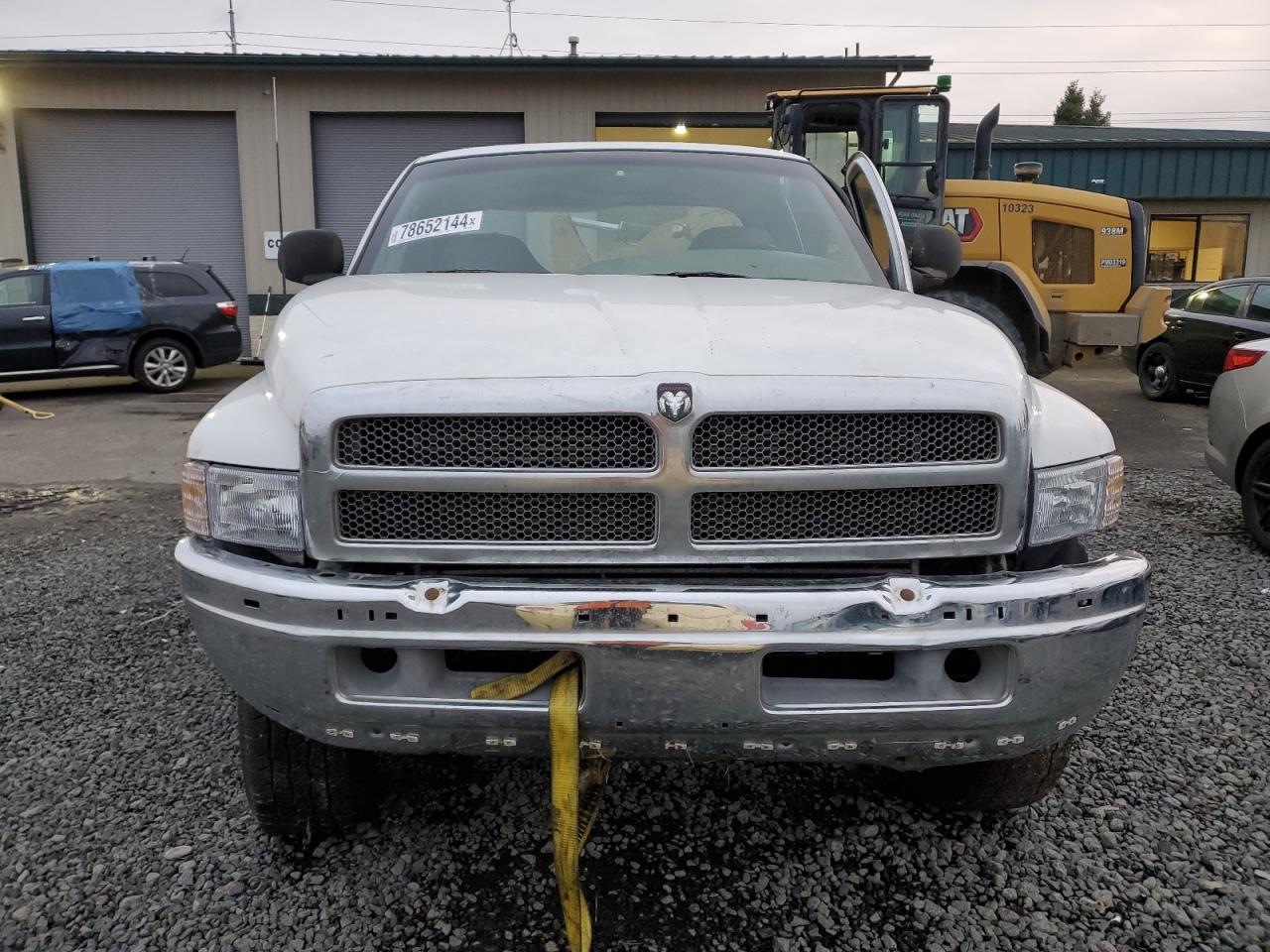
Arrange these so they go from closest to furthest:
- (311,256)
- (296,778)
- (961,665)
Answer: (961,665) → (296,778) → (311,256)

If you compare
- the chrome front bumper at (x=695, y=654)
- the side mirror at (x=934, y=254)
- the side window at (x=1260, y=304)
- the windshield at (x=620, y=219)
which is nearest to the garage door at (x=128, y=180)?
the side window at (x=1260, y=304)

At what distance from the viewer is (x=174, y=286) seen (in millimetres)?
13047

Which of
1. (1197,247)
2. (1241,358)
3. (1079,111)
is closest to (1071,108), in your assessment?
(1079,111)

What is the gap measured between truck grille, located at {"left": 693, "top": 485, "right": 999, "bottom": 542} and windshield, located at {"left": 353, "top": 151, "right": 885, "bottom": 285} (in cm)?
126

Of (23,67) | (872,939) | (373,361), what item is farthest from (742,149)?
(23,67)

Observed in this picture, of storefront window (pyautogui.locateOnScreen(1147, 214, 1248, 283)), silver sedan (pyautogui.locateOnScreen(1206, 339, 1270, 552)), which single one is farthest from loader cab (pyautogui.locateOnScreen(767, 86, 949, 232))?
storefront window (pyautogui.locateOnScreen(1147, 214, 1248, 283))

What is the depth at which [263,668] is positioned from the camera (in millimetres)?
2002

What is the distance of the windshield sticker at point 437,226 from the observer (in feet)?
11.1

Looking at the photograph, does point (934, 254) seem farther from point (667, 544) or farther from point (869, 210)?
point (667, 544)

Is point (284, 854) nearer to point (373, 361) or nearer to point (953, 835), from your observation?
point (373, 361)

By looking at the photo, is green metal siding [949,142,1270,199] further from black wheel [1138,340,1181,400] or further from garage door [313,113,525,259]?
garage door [313,113,525,259]

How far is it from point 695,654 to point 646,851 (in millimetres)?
915

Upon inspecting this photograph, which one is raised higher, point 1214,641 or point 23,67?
point 23,67

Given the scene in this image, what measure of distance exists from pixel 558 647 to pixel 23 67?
19.9 m
